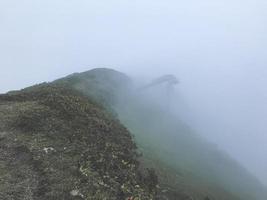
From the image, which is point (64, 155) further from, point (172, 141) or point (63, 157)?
point (172, 141)

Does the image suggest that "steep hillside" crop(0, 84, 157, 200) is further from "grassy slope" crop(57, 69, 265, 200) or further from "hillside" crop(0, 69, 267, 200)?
"grassy slope" crop(57, 69, 265, 200)

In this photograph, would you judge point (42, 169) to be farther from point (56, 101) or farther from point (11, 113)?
point (56, 101)

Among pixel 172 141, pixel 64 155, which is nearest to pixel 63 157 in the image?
pixel 64 155

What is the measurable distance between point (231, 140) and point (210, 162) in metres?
67.6

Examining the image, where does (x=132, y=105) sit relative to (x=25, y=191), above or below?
below

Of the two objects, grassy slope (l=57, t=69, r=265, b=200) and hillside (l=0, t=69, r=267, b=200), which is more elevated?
hillside (l=0, t=69, r=267, b=200)

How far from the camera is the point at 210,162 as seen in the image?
96438 mm

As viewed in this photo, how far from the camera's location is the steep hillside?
21828mm

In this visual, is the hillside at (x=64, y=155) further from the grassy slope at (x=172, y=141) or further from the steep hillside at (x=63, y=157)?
the grassy slope at (x=172, y=141)

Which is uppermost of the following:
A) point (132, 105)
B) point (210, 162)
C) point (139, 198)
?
point (139, 198)

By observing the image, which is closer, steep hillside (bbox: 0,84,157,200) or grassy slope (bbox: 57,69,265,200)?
steep hillside (bbox: 0,84,157,200)

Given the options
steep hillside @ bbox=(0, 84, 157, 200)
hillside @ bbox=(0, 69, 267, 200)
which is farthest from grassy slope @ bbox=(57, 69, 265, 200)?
steep hillside @ bbox=(0, 84, 157, 200)

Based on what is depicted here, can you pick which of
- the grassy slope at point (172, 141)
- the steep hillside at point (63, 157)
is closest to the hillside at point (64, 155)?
the steep hillside at point (63, 157)

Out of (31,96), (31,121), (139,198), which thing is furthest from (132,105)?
(139,198)
